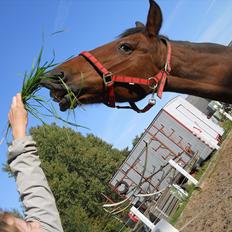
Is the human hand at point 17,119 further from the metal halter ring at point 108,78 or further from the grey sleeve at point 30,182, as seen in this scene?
the metal halter ring at point 108,78

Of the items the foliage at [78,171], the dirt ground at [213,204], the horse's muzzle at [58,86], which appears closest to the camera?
the horse's muzzle at [58,86]

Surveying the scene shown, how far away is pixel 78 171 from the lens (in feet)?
114

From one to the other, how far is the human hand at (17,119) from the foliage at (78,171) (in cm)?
2643

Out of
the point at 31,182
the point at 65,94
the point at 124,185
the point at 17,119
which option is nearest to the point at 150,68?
the point at 65,94

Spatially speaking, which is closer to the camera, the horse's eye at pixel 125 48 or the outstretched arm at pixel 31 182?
the outstretched arm at pixel 31 182

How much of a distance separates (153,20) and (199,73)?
0.64m

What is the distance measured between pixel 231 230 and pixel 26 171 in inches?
237

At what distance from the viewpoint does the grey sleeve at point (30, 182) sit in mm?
1904

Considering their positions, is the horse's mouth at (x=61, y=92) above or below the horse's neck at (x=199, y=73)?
below

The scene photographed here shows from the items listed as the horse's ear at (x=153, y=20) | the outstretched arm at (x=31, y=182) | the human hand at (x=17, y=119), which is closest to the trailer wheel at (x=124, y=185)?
the horse's ear at (x=153, y=20)

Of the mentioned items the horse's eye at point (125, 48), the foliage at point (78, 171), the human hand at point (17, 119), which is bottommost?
the foliage at point (78, 171)

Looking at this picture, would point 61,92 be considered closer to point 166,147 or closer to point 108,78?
point 108,78

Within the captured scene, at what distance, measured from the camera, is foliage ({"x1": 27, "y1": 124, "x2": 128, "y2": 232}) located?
31.1 m

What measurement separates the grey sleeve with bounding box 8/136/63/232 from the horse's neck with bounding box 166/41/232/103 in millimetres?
2209
